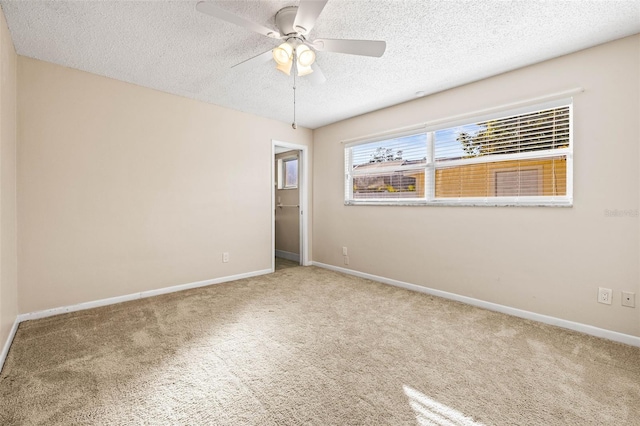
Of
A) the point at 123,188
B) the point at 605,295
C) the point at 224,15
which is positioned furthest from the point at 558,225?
the point at 123,188

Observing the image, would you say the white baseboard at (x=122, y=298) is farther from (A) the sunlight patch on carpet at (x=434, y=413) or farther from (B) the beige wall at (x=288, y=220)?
(A) the sunlight patch on carpet at (x=434, y=413)

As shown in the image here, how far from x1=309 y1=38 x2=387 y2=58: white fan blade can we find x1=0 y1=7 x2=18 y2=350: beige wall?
2162 millimetres

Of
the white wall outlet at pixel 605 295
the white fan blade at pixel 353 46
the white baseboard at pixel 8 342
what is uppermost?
the white fan blade at pixel 353 46

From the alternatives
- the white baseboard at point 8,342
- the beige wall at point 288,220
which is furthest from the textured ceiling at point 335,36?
the beige wall at point 288,220

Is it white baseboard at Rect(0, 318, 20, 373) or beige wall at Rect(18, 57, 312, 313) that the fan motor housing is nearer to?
beige wall at Rect(18, 57, 312, 313)

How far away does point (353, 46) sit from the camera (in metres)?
1.92

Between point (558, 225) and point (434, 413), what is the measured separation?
206 centimetres

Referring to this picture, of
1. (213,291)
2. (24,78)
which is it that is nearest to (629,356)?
(213,291)

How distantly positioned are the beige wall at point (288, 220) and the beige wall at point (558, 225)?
2.09m

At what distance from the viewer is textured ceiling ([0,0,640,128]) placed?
74.7 inches

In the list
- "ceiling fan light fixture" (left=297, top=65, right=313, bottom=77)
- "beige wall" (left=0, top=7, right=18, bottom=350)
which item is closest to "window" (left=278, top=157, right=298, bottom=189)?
"ceiling fan light fixture" (left=297, top=65, right=313, bottom=77)

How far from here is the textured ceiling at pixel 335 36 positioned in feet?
6.22

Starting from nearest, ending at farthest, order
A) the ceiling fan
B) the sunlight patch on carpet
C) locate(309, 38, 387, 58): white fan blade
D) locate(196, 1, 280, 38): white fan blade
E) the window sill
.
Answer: the sunlight patch on carpet < locate(196, 1, 280, 38): white fan blade < the ceiling fan < locate(309, 38, 387, 58): white fan blade < the window sill

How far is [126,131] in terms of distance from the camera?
3088mm
